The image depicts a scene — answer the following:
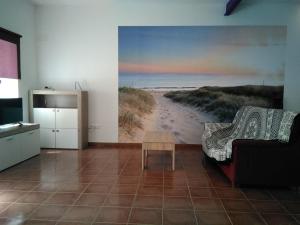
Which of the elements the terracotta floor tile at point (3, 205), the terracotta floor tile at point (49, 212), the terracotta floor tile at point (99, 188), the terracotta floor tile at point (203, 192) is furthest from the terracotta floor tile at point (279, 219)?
the terracotta floor tile at point (3, 205)

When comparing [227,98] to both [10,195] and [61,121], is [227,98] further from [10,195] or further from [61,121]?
[10,195]

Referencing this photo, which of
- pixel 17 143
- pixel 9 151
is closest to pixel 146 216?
pixel 9 151

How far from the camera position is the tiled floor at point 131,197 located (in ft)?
7.97

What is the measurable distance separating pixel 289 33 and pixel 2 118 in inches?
223

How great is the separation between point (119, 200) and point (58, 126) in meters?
2.95

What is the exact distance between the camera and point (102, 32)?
17.9 ft

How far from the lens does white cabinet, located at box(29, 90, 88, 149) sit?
5.17m

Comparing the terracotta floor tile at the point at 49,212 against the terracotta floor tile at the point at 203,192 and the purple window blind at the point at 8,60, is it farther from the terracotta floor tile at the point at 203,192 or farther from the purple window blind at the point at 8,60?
the purple window blind at the point at 8,60

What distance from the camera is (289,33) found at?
17.2 feet

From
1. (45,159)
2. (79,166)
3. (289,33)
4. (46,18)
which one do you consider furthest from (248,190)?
(46,18)

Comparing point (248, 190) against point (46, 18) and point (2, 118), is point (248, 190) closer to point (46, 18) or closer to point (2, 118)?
point (2, 118)

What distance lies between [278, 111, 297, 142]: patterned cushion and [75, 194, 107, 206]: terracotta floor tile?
2306mm

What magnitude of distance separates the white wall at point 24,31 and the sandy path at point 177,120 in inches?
101

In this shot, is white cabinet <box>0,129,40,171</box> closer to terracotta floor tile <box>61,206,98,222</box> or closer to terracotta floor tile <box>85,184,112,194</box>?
terracotta floor tile <box>85,184,112,194</box>
